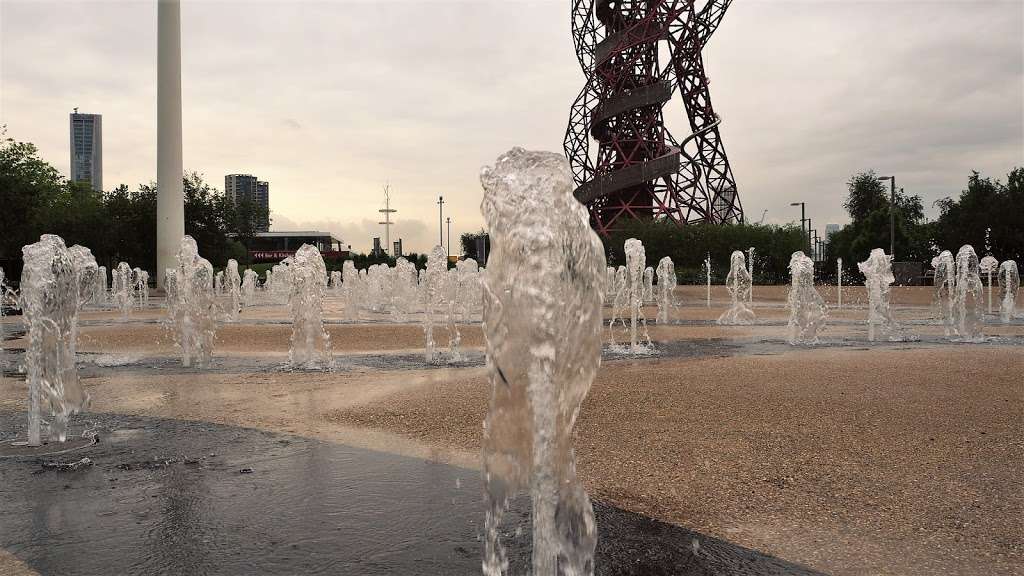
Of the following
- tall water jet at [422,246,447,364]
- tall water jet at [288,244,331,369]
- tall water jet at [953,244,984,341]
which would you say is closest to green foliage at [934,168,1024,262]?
tall water jet at [953,244,984,341]

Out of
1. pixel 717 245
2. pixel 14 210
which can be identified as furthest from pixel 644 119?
pixel 14 210

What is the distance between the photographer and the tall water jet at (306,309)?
34.7 ft

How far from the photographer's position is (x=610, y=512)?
387 centimetres

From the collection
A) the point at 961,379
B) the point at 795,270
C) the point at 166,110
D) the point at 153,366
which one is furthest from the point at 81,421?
the point at 166,110

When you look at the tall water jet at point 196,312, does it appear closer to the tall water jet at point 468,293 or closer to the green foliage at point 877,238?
the tall water jet at point 468,293

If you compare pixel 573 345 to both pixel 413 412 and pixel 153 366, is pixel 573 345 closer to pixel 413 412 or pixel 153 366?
pixel 413 412

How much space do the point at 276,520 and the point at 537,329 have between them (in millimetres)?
1679

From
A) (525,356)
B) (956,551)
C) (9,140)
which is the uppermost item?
(9,140)

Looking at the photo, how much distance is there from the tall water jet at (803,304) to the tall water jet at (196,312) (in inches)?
391

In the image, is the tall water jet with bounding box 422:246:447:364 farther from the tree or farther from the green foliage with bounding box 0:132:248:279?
the green foliage with bounding box 0:132:248:279

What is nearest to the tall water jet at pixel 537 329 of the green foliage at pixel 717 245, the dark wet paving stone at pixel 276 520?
the dark wet paving stone at pixel 276 520

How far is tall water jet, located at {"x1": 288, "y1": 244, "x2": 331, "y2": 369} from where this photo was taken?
34.7 ft

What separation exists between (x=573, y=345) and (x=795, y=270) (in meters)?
11.6

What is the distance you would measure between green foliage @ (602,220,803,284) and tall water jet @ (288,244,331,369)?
36699mm
